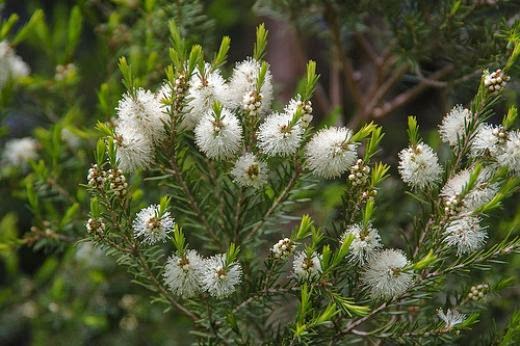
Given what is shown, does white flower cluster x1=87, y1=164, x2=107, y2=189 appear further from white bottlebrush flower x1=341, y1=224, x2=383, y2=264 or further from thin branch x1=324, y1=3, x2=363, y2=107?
thin branch x1=324, y1=3, x2=363, y2=107

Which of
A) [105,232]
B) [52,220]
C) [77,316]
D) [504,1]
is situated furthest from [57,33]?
[504,1]

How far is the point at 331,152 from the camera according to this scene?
911 millimetres

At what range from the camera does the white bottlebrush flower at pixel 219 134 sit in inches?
35.8

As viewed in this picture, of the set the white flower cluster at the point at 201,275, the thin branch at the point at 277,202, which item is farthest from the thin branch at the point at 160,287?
the thin branch at the point at 277,202

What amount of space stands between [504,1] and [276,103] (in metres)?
0.57

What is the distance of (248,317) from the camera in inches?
42.8

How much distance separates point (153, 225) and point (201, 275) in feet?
0.33

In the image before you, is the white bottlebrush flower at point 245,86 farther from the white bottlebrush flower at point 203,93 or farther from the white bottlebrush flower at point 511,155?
the white bottlebrush flower at point 511,155

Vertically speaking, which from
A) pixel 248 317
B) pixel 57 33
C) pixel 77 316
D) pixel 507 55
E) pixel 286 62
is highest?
pixel 507 55

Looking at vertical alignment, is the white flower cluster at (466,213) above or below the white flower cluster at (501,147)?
below

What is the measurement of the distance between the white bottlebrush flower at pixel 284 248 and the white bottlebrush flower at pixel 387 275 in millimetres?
111

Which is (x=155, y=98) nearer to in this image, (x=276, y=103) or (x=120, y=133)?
(x=120, y=133)

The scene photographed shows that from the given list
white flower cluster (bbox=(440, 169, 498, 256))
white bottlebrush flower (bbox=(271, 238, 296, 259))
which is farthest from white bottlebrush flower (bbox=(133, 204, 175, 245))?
white flower cluster (bbox=(440, 169, 498, 256))

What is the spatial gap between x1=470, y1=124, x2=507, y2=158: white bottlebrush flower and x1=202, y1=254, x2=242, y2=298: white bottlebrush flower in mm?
380
